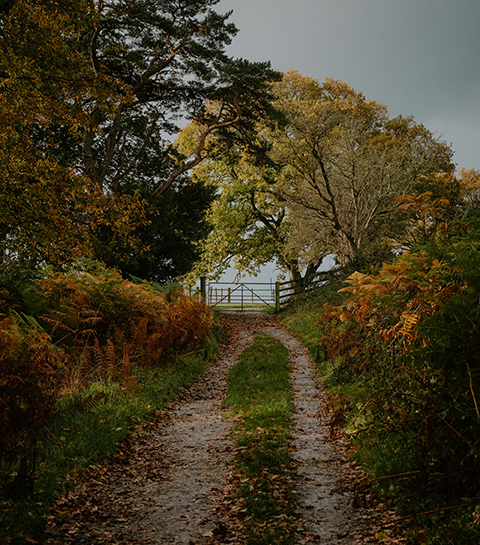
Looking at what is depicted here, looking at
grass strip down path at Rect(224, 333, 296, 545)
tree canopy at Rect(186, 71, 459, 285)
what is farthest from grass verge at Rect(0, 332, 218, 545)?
tree canopy at Rect(186, 71, 459, 285)

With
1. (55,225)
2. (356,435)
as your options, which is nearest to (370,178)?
(55,225)

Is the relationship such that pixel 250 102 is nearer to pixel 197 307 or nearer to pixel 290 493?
pixel 197 307

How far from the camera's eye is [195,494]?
17.3ft

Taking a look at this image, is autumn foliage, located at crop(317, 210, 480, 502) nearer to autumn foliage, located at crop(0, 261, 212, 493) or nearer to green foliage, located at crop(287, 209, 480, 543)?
green foliage, located at crop(287, 209, 480, 543)

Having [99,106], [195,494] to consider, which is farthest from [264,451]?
[99,106]

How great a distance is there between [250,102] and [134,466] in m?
15.3

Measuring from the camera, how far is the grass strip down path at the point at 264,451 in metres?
4.44

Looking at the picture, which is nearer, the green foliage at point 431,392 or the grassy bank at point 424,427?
the grassy bank at point 424,427

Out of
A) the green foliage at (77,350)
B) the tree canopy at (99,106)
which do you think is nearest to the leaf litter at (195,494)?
the green foliage at (77,350)

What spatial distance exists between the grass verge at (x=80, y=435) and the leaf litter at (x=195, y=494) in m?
0.14

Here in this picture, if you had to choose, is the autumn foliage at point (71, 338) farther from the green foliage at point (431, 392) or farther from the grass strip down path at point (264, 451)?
the green foliage at point (431, 392)

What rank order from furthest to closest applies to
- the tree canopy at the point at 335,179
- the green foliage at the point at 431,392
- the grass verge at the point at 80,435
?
the tree canopy at the point at 335,179 < the grass verge at the point at 80,435 < the green foliage at the point at 431,392

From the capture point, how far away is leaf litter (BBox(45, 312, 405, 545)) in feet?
14.2

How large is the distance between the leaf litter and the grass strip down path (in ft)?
0.38
